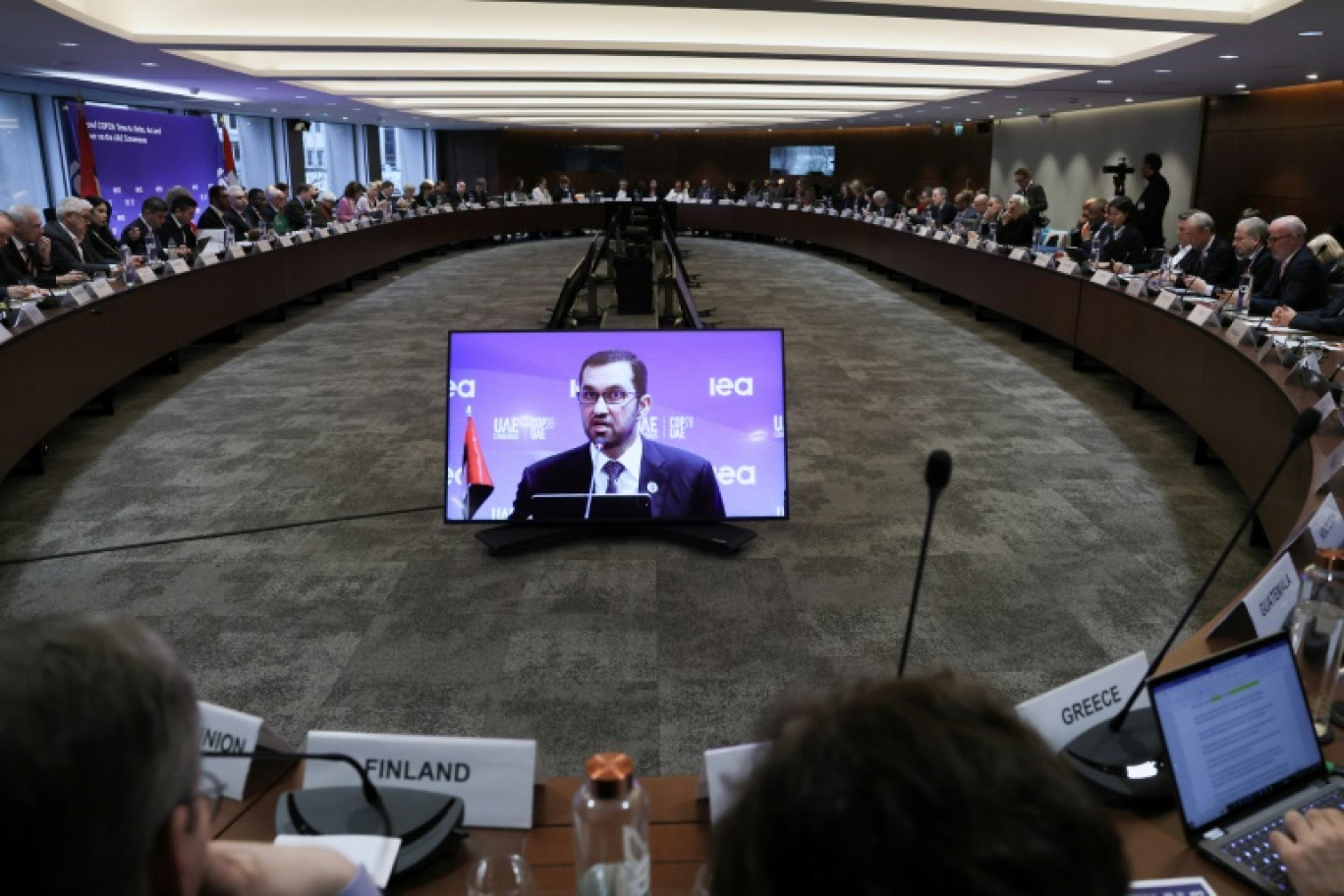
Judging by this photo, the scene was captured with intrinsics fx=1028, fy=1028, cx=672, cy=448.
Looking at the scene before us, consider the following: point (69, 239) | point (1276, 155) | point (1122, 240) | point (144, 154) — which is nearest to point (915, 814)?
point (69, 239)

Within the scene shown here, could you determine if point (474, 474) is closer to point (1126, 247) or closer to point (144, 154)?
point (1126, 247)

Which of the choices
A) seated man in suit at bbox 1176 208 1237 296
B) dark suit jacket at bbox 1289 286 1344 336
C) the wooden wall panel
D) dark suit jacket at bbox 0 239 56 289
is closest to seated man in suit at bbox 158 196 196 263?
dark suit jacket at bbox 0 239 56 289

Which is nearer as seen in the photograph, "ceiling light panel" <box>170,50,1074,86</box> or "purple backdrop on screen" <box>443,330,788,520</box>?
"purple backdrop on screen" <box>443,330,788,520</box>

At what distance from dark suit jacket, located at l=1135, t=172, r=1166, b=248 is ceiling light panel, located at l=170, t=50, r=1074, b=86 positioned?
5.32 feet

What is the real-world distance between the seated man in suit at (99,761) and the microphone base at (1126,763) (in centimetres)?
114

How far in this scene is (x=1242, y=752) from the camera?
1.42 m

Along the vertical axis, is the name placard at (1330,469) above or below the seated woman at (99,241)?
below

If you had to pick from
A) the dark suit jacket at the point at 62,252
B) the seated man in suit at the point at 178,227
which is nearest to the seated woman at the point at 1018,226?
the seated man in suit at the point at 178,227

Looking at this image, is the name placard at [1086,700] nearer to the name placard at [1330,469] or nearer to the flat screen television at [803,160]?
the name placard at [1330,469]

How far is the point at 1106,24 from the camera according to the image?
21.4 feet

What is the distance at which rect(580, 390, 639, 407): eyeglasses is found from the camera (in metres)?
3.42

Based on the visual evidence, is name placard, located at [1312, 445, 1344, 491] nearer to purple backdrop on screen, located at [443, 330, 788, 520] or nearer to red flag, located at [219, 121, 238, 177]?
purple backdrop on screen, located at [443, 330, 788, 520]

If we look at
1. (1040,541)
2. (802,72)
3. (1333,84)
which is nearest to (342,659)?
(1040,541)

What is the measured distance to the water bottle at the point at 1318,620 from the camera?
1.77 meters
